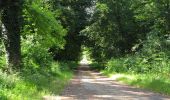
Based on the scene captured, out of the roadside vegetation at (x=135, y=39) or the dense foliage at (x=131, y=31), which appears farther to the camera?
the dense foliage at (x=131, y=31)

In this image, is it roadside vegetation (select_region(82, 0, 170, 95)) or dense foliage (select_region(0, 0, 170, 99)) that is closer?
dense foliage (select_region(0, 0, 170, 99))

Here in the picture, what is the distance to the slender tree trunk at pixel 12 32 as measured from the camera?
22.0m

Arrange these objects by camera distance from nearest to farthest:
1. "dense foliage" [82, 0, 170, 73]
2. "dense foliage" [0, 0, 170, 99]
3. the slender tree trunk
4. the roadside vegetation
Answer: the slender tree trunk, "dense foliage" [0, 0, 170, 99], the roadside vegetation, "dense foliage" [82, 0, 170, 73]

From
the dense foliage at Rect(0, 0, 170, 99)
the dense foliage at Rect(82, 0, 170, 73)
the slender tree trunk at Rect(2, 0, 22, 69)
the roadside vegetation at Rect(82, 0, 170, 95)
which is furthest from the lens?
the dense foliage at Rect(82, 0, 170, 73)

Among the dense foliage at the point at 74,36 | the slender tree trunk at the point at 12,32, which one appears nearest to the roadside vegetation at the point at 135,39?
the dense foliage at the point at 74,36

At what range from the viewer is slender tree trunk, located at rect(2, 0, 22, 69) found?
22.0 meters

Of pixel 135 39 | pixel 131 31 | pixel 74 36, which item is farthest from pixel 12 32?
pixel 74 36

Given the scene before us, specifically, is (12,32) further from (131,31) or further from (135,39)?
(135,39)

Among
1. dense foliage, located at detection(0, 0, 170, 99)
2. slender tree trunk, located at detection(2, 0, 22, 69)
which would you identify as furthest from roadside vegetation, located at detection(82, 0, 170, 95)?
slender tree trunk, located at detection(2, 0, 22, 69)

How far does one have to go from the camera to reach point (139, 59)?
109 ft

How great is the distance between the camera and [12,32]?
22.3 m

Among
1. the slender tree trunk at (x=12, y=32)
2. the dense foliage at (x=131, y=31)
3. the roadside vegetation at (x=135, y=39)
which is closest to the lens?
the slender tree trunk at (x=12, y=32)

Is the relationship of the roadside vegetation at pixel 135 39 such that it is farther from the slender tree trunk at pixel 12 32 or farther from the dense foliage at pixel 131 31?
the slender tree trunk at pixel 12 32

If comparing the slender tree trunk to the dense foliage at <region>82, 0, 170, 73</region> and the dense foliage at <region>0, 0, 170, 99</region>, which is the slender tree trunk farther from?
the dense foliage at <region>82, 0, 170, 73</region>
